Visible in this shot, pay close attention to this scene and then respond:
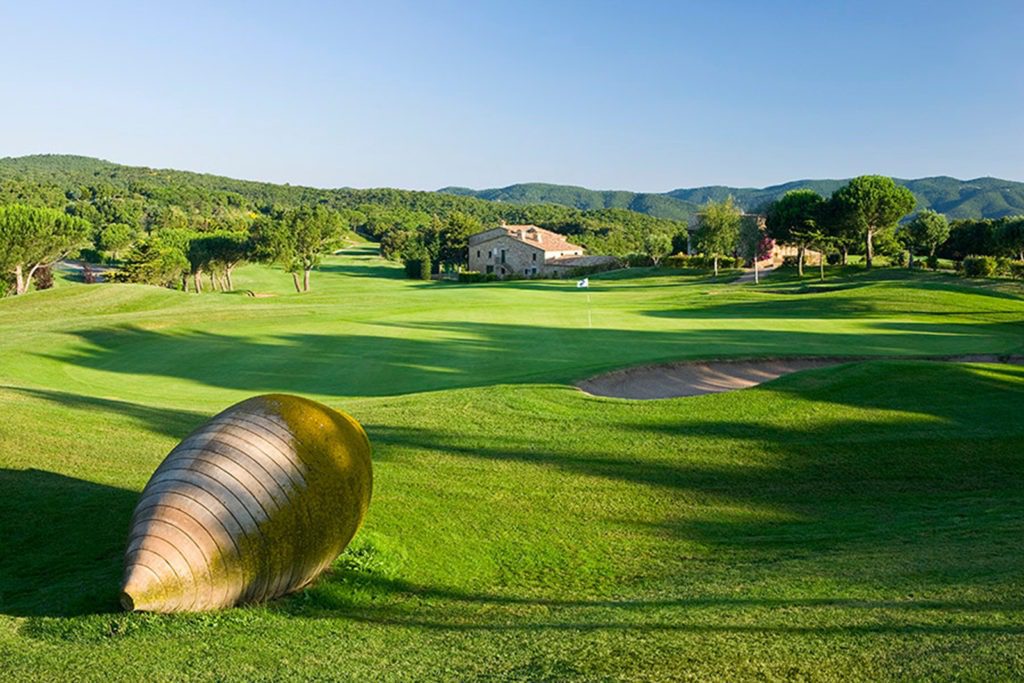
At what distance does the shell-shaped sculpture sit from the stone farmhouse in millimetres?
105771

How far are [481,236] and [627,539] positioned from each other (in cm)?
11271

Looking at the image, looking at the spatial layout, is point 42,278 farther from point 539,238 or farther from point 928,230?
point 928,230

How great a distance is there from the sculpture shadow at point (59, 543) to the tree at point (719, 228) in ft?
255

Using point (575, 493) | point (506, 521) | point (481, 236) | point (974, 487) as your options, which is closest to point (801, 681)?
point (506, 521)

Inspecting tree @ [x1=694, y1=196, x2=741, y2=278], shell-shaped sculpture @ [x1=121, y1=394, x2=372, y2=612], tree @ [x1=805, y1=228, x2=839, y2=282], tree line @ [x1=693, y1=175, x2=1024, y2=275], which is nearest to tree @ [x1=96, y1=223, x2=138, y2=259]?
tree line @ [x1=693, y1=175, x2=1024, y2=275]

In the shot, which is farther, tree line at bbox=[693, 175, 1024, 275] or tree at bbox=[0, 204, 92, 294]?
tree line at bbox=[693, 175, 1024, 275]

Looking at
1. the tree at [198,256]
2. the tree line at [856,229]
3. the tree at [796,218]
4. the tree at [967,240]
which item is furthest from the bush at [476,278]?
the tree at [967,240]

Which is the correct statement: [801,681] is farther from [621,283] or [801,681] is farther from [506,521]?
[621,283]

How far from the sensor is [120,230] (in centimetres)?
12025

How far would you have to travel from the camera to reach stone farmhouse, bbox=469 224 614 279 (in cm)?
11650

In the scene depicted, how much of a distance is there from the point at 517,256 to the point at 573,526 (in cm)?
10844

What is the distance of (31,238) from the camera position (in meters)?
68.4

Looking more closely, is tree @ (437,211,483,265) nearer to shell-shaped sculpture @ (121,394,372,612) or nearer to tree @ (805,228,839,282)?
tree @ (805,228,839,282)

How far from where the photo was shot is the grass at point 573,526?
6.15 m
